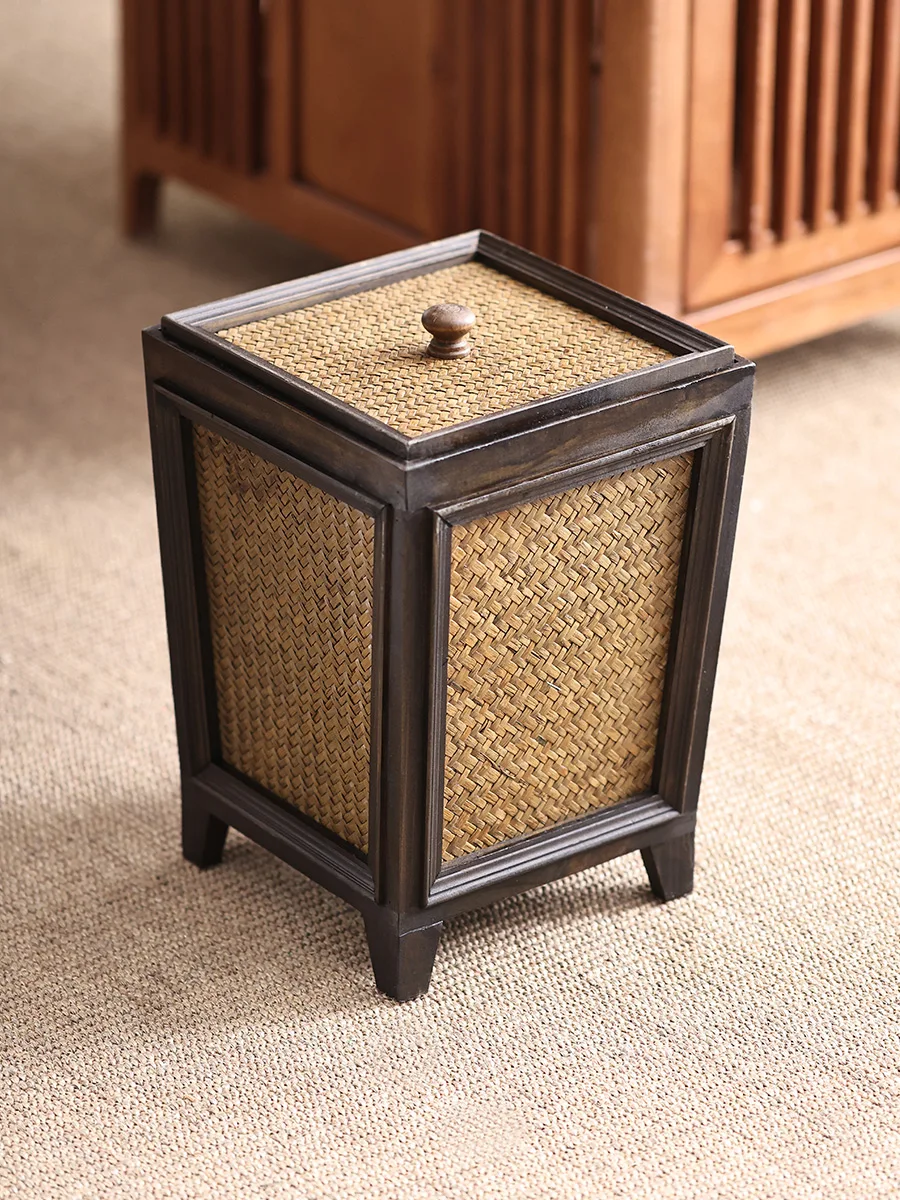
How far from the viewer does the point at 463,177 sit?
7.55 feet

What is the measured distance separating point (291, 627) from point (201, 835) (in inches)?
10.3

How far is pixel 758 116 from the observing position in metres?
2.18

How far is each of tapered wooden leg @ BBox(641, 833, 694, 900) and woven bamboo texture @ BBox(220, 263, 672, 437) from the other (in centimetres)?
42

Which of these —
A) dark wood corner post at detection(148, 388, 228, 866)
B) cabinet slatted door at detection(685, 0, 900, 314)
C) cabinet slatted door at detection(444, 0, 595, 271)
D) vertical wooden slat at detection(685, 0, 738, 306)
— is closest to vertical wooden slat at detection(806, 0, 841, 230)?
cabinet slatted door at detection(685, 0, 900, 314)

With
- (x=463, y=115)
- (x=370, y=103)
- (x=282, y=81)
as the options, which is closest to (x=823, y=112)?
(x=463, y=115)

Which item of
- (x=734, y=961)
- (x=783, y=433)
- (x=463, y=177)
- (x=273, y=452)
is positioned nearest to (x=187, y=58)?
(x=463, y=177)

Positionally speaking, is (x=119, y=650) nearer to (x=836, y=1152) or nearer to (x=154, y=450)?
(x=154, y=450)

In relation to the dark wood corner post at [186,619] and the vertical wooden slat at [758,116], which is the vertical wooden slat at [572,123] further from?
the dark wood corner post at [186,619]

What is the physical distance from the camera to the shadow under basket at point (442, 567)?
4.20 ft

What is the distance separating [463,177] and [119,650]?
0.78m

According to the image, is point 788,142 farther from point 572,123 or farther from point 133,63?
point 133,63

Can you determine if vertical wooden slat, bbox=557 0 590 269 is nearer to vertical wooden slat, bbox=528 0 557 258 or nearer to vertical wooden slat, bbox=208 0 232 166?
vertical wooden slat, bbox=528 0 557 258

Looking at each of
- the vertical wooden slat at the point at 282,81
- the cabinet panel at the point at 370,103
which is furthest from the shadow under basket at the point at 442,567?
the vertical wooden slat at the point at 282,81

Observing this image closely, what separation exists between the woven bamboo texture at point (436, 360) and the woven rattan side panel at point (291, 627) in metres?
0.08
